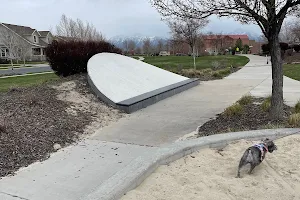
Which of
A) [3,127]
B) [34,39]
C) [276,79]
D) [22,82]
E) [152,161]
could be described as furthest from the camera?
[34,39]

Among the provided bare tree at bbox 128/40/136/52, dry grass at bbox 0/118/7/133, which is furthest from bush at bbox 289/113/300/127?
bare tree at bbox 128/40/136/52

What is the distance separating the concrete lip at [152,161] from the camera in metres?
3.02

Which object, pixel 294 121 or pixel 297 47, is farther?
pixel 297 47

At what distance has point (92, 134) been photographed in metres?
6.28

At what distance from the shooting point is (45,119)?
6.44m

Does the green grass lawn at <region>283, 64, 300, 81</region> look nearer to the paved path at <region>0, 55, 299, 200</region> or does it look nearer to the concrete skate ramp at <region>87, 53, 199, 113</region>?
the concrete skate ramp at <region>87, 53, 199, 113</region>

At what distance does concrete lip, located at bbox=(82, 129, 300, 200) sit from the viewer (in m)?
3.02

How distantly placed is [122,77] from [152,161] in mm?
7232

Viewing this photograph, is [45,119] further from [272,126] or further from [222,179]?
[272,126]

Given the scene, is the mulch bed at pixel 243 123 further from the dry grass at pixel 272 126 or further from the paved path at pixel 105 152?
the paved path at pixel 105 152

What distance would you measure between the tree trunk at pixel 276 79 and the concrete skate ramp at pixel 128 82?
12.1 ft

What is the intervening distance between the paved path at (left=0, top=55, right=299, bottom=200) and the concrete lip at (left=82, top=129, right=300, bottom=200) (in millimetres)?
330

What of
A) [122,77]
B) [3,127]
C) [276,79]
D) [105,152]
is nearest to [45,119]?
[3,127]

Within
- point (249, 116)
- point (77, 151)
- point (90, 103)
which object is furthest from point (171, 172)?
point (90, 103)
